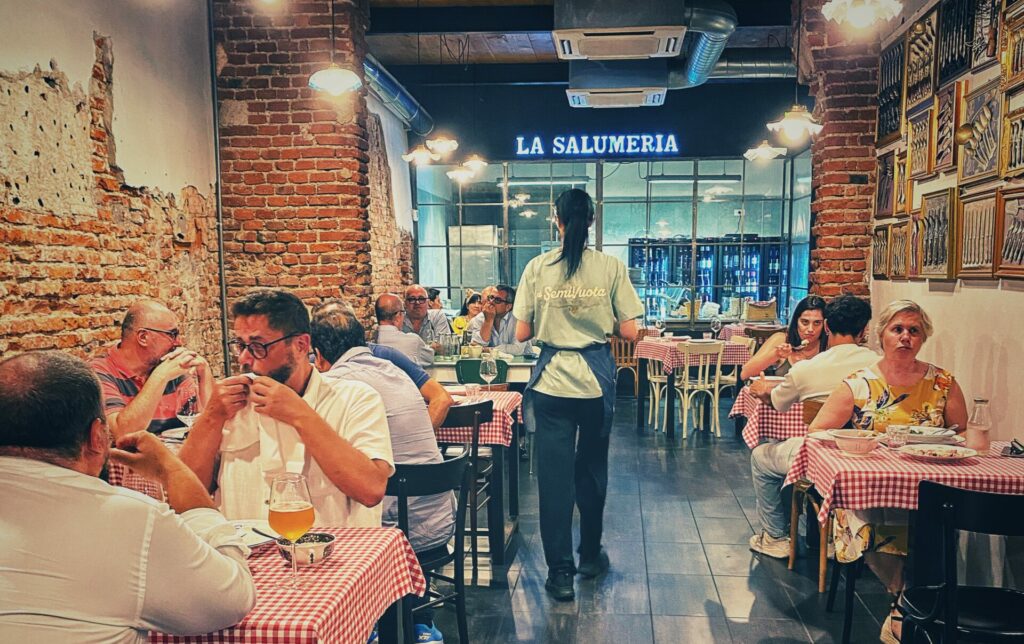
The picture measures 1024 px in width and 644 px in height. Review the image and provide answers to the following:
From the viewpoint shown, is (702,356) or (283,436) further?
(702,356)

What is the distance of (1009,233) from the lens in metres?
3.37

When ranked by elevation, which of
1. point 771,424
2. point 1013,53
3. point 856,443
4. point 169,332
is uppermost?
point 1013,53

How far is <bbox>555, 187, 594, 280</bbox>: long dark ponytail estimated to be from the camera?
3768mm

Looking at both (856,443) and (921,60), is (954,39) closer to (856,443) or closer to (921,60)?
(921,60)

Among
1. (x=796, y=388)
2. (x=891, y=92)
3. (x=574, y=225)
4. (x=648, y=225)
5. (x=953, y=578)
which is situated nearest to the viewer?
(x=953, y=578)

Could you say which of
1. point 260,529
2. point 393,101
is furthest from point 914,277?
point 393,101

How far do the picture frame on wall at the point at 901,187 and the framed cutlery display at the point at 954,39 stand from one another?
0.67 metres

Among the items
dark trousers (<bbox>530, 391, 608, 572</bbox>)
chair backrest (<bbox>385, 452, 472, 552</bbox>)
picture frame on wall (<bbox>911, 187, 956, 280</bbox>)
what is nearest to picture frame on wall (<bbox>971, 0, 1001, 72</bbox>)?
picture frame on wall (<bbox>911, 187, 956, 280</bbox>)

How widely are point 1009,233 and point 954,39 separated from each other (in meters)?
1.27

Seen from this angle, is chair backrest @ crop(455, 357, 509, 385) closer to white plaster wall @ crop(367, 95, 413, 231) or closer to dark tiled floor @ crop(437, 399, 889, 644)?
dark tiled floor @ crop(437, 399, 889, 644)

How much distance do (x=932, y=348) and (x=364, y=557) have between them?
3.79m

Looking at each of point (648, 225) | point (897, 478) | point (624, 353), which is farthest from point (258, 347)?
point (648, 225)

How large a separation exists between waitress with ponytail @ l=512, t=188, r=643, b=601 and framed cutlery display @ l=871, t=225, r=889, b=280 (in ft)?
7.20

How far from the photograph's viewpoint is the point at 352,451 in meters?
2.26
